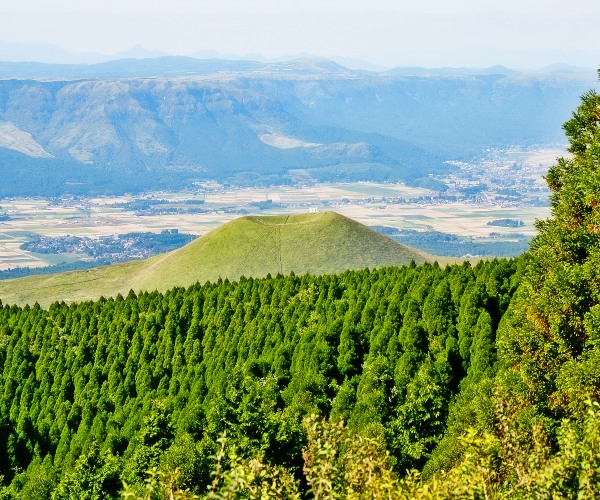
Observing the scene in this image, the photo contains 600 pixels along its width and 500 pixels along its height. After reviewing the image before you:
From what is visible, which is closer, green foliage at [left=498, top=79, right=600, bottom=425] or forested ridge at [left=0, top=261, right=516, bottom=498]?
green foliage at [left=498, top=79, right=600, bottom=425]

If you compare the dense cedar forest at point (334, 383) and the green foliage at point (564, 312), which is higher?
the green foliage at point (564, 312)

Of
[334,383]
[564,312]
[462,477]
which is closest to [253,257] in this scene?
[334,383]

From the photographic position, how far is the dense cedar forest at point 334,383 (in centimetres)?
2498

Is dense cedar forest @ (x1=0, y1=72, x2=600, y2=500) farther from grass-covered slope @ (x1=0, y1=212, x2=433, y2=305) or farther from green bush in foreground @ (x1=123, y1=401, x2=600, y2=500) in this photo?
grass-covered slope @ (x1=0, y1=212, x2=433, y2=305)

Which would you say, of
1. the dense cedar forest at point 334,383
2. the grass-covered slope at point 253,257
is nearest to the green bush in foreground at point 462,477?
the dense cedar forest at point 334,383

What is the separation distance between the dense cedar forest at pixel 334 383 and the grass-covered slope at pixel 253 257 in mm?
23745

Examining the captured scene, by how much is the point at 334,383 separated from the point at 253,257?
67889 mm

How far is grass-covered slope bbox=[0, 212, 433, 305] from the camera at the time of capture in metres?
122

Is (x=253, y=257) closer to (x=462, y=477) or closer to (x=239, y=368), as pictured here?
(x=239, y=368)

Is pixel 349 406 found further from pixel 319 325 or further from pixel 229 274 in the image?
pixel 229 274

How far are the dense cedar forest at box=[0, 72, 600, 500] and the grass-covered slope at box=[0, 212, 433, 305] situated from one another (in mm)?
23745

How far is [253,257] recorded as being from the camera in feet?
413

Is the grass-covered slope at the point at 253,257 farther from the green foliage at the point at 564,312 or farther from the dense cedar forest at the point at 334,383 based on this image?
the green foliage at the point at 564,312

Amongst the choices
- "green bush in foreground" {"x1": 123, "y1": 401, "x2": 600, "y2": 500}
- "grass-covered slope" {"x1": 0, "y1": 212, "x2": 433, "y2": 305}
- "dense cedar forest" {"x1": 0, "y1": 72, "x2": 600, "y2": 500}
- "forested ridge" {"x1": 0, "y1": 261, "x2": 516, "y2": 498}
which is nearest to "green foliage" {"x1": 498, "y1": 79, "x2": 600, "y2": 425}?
"dense cedar forest" {"x1": 0, "y1": 72, "x2": 600, "y2": 500}
